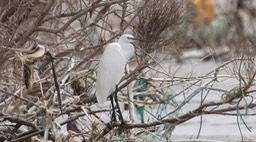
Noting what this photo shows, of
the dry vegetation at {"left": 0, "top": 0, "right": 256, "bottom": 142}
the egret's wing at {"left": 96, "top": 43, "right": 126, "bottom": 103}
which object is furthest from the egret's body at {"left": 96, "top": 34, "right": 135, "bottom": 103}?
the dry vegetation at {"left": 0, "top": 0, "right": 256, "bottom": 142}

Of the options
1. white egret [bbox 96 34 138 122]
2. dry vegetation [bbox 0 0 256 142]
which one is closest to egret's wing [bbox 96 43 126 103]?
white egret [bbox 96 34 138 122]

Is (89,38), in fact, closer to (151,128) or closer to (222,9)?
(151,128)

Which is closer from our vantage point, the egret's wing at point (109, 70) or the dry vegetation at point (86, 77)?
the dry vegetation at point (86, 77)

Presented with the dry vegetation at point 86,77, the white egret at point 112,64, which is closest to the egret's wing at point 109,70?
the white egret at point 112,64

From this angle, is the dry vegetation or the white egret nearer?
the dry vegetation

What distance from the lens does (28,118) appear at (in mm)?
6496

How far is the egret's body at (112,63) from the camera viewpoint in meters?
6.16

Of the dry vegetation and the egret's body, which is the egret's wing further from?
the dry vegetation

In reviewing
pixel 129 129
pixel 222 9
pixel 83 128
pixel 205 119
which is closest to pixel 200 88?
pixel 129 129

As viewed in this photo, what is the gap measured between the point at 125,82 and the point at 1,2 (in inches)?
50.2

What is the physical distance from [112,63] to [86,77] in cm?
108

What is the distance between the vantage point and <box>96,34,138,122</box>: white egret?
6164 mm

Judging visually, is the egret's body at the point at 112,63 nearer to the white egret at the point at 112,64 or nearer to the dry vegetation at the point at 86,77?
the white egret at the point at 112,64

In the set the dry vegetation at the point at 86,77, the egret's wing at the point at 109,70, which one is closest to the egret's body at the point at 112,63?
the egret's wing at the point at 109,70
